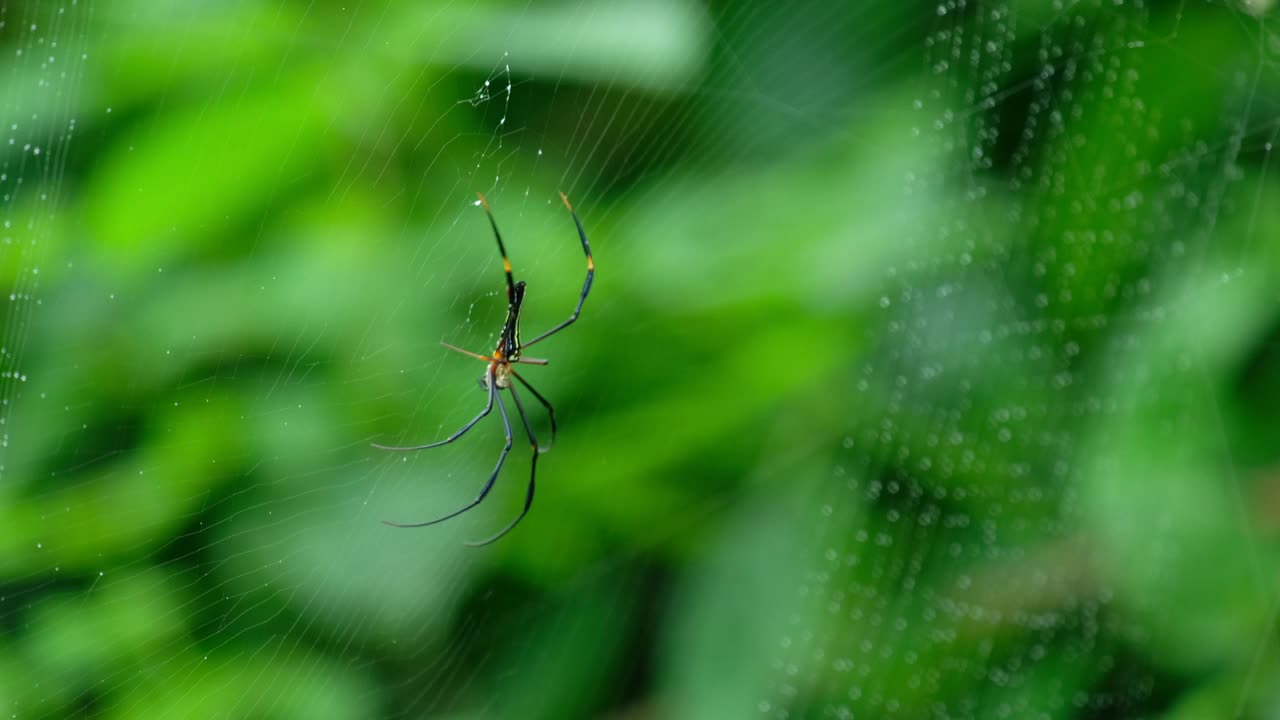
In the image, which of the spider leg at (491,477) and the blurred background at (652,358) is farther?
the spider leg at (491,477)

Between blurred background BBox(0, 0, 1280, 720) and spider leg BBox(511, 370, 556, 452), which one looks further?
spider leg BBox(511, 370, 556, 452)

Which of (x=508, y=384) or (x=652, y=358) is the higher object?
(x=652, y=358)

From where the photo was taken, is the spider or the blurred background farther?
the spider

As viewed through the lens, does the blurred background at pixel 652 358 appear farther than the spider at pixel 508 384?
No

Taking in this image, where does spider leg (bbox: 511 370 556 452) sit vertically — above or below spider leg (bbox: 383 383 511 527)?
above

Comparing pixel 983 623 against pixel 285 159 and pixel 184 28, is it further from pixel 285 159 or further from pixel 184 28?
pixel 184 28

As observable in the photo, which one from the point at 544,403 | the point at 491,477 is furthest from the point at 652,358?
the point at 491,477

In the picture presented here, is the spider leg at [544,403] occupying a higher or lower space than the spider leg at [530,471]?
higher

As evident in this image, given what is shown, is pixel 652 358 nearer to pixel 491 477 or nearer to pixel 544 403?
pixel 544 403
